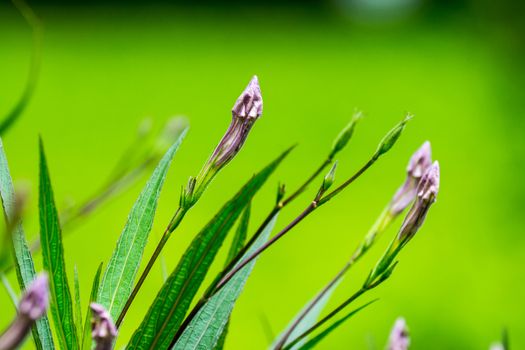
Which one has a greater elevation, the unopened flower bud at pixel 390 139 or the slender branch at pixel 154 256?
the unopened flower bud at pixel 390 139

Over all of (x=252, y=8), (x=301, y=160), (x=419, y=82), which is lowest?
(x=301, y=160)

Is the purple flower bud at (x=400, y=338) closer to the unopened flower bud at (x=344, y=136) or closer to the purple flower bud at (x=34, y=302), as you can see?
the unopened flower bud at (x=344, y=136)

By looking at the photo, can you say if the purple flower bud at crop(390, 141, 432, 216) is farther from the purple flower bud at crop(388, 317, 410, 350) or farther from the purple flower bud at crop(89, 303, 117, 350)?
the purple flower bud at crop(89, 303, 117, 350)

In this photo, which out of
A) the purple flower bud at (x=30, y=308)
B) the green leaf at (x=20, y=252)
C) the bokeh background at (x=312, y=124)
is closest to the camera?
the purple flower bud at (x=30, y=308)

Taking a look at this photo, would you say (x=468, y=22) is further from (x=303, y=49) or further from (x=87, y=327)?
(x=87, y=327)

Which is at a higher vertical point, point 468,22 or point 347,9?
point 347,9

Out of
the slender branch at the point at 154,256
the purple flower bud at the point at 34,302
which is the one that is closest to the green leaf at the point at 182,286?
the slender branch at the point at 154,256

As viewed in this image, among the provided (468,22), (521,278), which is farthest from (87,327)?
(468,22)

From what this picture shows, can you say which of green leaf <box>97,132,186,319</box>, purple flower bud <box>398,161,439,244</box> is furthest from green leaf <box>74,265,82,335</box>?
purple flower bud <box>398,161,439,244</box>
